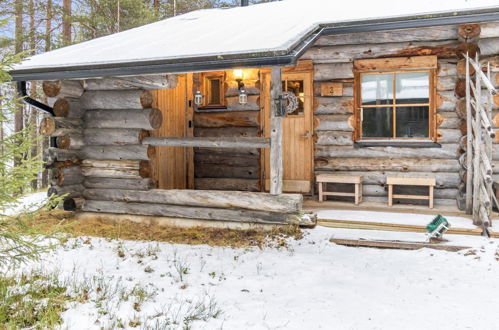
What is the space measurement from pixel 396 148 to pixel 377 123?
625mm

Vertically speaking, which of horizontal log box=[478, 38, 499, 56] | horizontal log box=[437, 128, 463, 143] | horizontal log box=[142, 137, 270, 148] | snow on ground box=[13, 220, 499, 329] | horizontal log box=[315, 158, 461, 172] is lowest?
snow on ground box=[13, 220, 499, 329]

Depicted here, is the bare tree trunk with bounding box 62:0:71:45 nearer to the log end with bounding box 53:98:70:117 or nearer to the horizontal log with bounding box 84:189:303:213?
the log end with bounding box 53:98:70:117

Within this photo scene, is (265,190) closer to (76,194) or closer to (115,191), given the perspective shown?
(115,191)

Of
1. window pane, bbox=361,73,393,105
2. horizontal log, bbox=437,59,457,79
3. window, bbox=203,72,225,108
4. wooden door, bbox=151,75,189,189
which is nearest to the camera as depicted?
horizontal log, bbox=437,59,457,79

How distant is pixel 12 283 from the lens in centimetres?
409

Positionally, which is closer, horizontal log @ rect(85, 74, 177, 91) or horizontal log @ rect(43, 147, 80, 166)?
horizontal log @ rect(85, 74, 177, 91)

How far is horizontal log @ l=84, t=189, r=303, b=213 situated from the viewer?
607cm

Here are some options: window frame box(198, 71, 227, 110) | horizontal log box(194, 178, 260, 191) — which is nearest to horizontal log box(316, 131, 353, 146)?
horizontal log box(194, 178, 260, 191)

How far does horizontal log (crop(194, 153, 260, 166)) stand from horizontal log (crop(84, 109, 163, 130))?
7.44 ft

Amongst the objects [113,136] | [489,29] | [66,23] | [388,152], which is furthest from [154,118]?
[66,23]

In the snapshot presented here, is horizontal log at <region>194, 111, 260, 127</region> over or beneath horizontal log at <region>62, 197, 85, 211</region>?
over

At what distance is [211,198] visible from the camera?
6.54 m

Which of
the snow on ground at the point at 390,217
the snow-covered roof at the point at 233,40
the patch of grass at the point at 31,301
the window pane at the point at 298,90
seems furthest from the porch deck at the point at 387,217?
the patch of grass at the point at 31,301

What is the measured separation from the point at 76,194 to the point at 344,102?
5428mm
